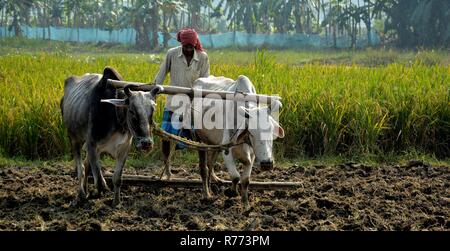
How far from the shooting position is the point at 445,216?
5.63m

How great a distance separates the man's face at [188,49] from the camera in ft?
20.9

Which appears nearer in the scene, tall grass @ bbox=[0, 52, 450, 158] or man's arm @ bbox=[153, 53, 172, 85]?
man's arm @ bbox=[153, 53, 172, 85]

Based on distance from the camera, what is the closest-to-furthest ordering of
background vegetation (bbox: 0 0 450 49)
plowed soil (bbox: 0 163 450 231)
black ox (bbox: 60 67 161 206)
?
plowed soil (bbox: 0 163 450 231) → black ox (bbox: 60 67 161 206) → background vegetation (bbox: 0 0 450 49)

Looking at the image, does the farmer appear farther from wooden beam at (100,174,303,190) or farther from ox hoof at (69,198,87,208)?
ox hoof at (69,198,87,208)

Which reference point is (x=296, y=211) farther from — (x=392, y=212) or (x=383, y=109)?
(x=383, y=109)

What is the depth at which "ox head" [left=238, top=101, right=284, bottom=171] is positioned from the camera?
17.7 ft

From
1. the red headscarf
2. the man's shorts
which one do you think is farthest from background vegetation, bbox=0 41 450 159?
the red headscarf

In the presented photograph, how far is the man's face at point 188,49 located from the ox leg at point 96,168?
1273mm

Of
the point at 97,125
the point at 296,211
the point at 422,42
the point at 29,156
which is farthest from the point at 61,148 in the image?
the point at 422,42

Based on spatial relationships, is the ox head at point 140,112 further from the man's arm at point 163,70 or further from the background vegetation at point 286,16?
the background vegetation at point 286,16

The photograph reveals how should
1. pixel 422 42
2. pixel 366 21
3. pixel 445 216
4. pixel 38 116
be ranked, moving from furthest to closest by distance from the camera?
pixel 366 21 → pixel 422 42 → pixel 38 116 → pixel 445 216
